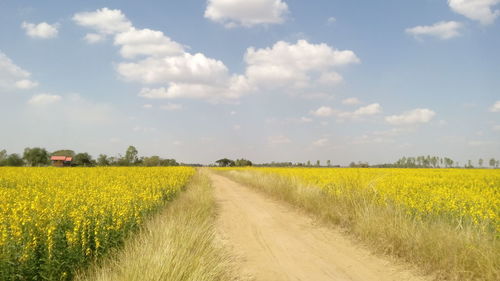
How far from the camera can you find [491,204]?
881 centimetres

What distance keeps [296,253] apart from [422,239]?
8.33ft

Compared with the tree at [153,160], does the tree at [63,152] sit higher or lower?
higher

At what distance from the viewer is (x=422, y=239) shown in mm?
6324

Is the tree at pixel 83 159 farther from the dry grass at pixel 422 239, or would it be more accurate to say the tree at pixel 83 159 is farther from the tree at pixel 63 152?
the dry grass at pixel 422 239

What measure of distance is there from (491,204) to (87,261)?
9.99 m

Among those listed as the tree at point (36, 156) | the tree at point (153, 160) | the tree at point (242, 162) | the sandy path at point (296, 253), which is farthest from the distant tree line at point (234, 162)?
the sandy path at point (296, 253)

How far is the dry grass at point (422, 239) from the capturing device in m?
5.31

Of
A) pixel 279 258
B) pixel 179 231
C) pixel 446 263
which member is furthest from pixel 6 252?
pixel 446 263

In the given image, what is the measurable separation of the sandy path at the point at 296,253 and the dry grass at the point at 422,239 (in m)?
0.44

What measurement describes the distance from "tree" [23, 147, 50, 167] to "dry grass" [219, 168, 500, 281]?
4235 inches

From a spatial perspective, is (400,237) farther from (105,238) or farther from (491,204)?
(105,238)

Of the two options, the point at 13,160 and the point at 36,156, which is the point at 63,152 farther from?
the point at 13,160

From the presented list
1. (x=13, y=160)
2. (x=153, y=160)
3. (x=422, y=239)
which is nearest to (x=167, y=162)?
Result: (x=153, y=160)

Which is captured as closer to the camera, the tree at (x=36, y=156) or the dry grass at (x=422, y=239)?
the dry grass at (x=422, y=239)
